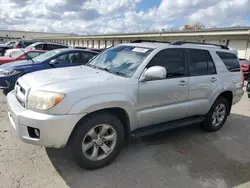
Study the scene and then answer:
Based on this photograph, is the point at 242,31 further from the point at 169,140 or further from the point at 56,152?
the point at 56,152

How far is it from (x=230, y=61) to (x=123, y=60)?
2.70 m

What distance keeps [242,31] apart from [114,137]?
690 inches

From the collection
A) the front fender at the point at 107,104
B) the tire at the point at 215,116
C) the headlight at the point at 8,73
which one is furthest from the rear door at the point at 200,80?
the headlight at the point at 8,73

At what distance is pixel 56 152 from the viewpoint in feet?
11.1

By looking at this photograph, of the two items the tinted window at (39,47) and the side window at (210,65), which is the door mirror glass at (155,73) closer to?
the side window at (210,65)

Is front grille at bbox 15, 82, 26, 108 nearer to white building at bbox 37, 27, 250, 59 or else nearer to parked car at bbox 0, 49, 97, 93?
parked car at bbox 0, 49, 97, 93

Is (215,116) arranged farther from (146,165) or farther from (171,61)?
(146,165)

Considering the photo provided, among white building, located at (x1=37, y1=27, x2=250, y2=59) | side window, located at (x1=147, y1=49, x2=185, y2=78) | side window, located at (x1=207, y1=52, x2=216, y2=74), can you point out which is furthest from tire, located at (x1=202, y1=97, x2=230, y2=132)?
white building, located at (x1=37, y1=27, x2=250, y2=59)

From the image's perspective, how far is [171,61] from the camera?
368 cm

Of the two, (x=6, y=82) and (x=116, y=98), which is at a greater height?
(x=116, y=98)

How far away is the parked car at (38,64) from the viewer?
18.9 ft

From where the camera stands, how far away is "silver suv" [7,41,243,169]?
2584mm

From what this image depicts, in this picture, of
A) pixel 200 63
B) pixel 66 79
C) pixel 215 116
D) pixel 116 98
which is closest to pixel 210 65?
pixel 200 63

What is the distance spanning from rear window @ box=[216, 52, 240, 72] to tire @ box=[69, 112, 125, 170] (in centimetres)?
293
